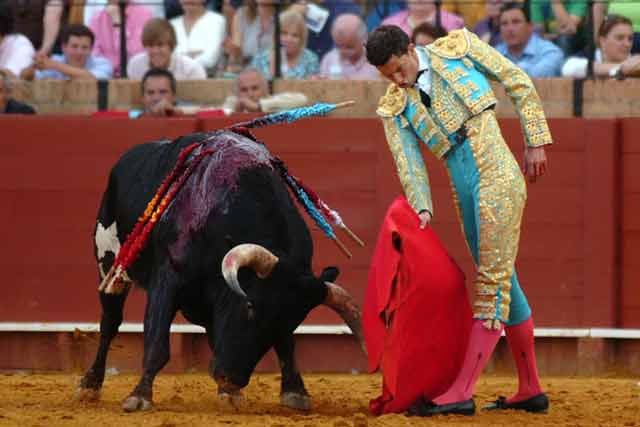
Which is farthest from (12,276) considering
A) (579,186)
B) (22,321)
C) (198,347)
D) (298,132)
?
(579,186)

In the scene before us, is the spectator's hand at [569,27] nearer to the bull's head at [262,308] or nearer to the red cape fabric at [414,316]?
the red cape fabric at [414,316]

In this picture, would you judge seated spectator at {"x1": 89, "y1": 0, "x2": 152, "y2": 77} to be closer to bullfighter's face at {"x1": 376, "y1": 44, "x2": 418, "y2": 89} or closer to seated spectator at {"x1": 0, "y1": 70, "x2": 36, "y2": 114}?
seated spectator at {"x1": 0, "y1": 70, "x2": 36, "y2": 114}

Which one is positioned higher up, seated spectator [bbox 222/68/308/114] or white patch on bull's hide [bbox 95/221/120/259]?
seated spectator [bbox 222/68/308/114]

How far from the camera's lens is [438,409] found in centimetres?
553

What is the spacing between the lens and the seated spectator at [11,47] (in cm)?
907

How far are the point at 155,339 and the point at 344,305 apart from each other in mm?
745

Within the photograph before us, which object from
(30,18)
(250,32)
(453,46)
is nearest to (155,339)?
(453,46)

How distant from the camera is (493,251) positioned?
547 centimetres

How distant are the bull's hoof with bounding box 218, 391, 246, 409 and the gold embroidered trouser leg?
3.13ft

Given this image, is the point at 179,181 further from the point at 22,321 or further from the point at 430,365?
the point at 22,321

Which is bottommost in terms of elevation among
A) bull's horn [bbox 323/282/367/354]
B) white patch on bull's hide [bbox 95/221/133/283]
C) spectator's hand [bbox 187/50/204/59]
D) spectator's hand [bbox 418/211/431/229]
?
bull's horn [bbox 323/282/367/354]

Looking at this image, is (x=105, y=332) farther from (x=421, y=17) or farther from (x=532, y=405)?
(x=421, y=17)

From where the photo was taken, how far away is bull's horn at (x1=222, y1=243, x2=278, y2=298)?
5336 millimetres

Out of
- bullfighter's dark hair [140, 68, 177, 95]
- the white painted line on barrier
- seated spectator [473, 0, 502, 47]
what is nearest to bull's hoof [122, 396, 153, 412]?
the white painted line on barrier
